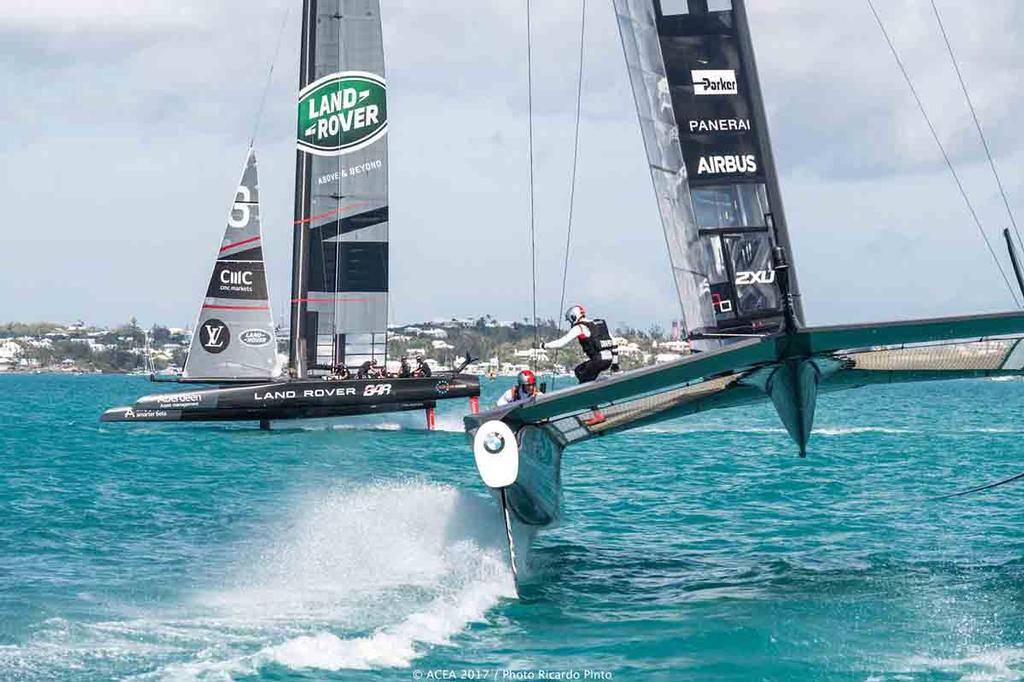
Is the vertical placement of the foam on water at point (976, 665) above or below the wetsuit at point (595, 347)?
below

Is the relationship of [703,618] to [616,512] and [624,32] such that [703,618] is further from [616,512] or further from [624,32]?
[616,512]

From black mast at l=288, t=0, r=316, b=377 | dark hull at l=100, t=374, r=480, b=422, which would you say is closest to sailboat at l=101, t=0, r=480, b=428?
black mast at l=288, t=0, r=316, b=377

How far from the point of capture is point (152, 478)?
1847 cm

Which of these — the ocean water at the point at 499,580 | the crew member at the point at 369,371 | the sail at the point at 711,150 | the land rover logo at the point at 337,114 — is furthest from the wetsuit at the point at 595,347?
the land rover logo at the point at 337,114

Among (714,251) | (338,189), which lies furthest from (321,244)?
(714,251)

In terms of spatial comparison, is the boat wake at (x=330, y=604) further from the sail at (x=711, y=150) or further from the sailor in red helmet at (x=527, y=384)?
the sail at (x=711, y=150)

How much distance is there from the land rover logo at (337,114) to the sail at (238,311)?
1.39 m

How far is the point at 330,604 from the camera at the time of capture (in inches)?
330

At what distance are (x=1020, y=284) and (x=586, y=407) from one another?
2920 mm

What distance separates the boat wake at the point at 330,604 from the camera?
7090 millimetres

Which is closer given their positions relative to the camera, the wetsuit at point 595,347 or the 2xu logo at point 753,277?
the wetsuit at point 595,347

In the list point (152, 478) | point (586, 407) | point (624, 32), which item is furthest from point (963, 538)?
point (152, 478)

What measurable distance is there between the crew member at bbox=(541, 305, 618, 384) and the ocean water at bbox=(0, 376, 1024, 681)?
4.61 ft

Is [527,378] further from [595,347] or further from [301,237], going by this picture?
[301,237]
